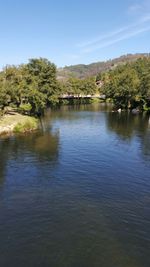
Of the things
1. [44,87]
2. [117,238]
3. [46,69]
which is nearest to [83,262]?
[117,238]

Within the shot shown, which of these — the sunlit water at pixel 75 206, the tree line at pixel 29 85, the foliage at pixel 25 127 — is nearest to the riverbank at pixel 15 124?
the foliage at pixel 25 127

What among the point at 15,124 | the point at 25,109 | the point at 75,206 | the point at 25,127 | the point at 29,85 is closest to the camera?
the point at 75,206

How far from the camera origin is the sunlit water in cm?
2127

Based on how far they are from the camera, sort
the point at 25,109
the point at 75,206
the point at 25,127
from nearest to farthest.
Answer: the point at 75,206 < the point at 25,127 < the point at 25,109

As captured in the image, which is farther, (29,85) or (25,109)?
(25,109)

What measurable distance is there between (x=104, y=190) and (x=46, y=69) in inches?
3028

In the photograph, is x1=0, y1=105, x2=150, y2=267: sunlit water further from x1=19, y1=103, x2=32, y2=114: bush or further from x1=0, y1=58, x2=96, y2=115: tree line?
x1=19, y1=103, x2=32, y2=114: bush

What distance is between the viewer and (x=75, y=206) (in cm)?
2888

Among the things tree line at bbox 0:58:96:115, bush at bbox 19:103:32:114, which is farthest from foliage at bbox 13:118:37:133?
bush at bbox 19:103:32:114

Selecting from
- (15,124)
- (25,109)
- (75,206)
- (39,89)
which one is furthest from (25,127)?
(75,206)

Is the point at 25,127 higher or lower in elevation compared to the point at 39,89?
lower

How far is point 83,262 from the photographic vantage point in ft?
66.4

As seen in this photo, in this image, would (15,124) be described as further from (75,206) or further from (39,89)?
(75,206)

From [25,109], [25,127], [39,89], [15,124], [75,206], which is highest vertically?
[39,89]
